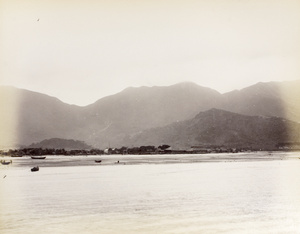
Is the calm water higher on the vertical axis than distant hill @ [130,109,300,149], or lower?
lower

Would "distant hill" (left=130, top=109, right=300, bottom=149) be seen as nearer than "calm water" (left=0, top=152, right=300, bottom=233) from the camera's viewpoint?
No

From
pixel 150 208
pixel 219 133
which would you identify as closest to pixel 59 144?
pixel 219 133

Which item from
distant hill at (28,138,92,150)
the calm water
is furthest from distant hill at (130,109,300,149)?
the calm water

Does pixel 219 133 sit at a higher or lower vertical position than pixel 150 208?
higher

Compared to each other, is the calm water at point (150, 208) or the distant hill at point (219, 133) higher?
the distant hill at point (219, 133)

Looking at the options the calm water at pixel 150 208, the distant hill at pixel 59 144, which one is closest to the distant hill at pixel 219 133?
the distant hill at pixel 59 144

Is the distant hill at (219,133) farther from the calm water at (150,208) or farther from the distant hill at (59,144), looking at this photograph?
the calm water at (150,208)

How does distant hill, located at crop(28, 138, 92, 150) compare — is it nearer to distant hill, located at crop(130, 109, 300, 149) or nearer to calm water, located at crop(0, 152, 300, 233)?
distant hill, located at crop(130, 109, 300, 149)

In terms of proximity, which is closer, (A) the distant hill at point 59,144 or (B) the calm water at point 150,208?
(B) the calm water at point 150,208

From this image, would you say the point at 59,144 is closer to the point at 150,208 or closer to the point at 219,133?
the point at 219,133
